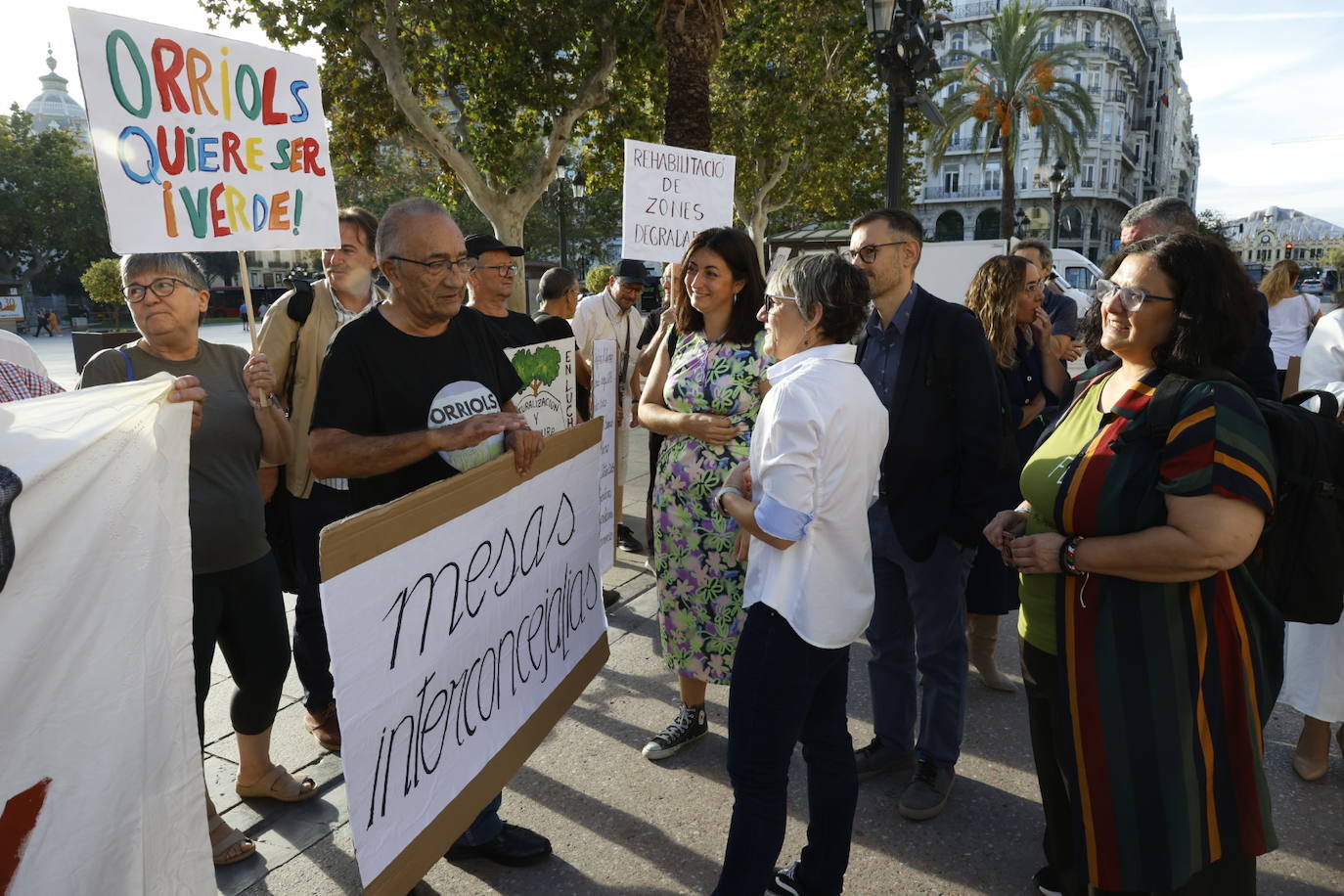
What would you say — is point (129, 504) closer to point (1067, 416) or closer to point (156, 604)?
point (156, 604)

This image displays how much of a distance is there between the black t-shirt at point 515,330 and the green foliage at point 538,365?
181mm

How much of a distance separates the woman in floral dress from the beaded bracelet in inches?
51.5

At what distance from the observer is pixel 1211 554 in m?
1.76

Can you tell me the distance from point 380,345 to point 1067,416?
1.93 meters

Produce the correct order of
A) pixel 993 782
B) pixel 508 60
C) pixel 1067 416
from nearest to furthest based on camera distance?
pixel 1067 416 → pixel 993 782 → pixel 508 60

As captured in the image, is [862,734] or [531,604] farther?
[862,734]

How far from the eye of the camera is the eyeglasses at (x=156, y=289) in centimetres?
255

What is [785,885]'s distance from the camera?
2471 mm

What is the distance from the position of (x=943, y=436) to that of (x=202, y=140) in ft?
8.82

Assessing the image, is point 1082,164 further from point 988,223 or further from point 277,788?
point 277,788

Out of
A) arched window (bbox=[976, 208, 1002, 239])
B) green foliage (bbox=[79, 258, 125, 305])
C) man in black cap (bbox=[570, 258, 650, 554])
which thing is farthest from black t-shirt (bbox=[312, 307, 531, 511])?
arched window (bbox=[976, 208, 1002, 239])

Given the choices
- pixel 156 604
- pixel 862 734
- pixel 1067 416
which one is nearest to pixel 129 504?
pixel 156 604

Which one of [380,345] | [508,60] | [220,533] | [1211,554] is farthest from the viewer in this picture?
[508,60]

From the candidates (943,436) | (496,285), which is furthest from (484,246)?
(943,436)
